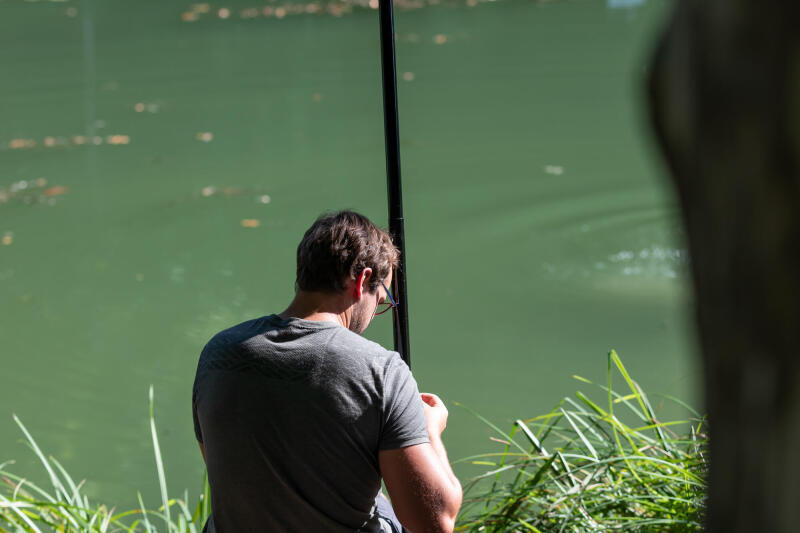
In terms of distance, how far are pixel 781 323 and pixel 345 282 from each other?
136cm

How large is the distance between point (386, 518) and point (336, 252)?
1.77 ft

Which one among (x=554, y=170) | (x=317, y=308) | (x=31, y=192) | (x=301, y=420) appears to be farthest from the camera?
(x=554, y=170)

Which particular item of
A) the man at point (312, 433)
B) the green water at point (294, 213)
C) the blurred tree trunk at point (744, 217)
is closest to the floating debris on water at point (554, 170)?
the green water at point (294, 213)

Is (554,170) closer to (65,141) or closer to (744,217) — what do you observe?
(65,141)

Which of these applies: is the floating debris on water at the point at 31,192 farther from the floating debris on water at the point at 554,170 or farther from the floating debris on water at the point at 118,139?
the floating debris on water at the point at 554,170

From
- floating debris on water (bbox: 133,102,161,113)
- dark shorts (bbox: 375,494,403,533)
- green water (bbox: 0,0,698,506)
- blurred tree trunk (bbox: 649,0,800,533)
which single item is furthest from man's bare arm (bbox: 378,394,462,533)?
floating debris on water (bbox: 133,102,161,113)

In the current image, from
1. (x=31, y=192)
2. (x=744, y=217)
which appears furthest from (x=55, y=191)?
(x=744, y=217)

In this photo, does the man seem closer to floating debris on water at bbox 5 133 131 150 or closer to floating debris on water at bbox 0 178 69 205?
floating debris on water at bbox 0 178 69 205

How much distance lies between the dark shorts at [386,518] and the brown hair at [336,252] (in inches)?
17.6

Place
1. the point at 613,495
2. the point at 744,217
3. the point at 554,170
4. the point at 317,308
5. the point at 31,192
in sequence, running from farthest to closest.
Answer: the point at 554,170 < the point at 31,192 < the point at 613,495 < the point at 317,308 < the point at 744,217

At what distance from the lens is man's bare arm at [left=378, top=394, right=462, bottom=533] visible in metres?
1.65

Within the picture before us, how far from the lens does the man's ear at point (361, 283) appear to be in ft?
5.93

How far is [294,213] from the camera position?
6.45 m

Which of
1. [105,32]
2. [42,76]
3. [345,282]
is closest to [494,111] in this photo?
[42,76]
